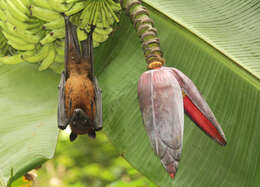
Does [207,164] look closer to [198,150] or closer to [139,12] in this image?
[198,150]

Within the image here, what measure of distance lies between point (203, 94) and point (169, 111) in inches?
16.2

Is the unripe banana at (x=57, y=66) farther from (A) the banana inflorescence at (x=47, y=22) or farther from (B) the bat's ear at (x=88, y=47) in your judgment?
(B) the bat's ear at (x=88, y=47)

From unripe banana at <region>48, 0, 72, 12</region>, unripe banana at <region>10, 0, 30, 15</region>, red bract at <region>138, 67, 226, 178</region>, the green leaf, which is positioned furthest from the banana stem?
the green leaf

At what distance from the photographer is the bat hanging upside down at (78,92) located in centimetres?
75

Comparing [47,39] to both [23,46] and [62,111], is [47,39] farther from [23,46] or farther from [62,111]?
[62,111]

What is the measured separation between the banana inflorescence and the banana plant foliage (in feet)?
0.57

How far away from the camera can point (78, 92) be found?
0.76 m

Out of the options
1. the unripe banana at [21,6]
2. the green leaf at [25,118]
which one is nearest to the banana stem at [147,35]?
the unripe banana at [21,6]

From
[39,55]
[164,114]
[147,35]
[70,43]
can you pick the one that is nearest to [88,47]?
[70,43]

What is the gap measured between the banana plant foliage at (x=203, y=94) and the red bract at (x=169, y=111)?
1.10ft

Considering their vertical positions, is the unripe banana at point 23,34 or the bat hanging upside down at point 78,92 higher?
the unripe banana at point 23,34

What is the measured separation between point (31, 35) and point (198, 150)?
584 millimetres

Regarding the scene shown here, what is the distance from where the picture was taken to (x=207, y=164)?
3.12ft

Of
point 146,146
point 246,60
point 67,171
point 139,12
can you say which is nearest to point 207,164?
point 146,146
